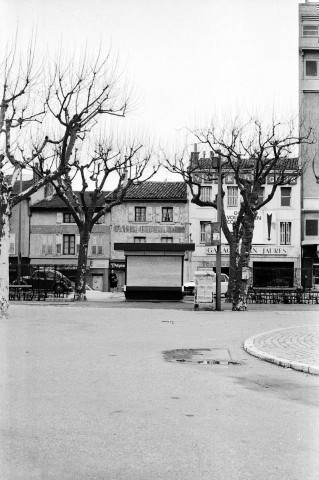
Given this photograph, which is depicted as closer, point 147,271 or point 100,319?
point 100,319

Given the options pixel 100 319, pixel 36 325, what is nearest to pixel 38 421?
pixel 36 325

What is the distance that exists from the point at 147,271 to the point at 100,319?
42.6 feet

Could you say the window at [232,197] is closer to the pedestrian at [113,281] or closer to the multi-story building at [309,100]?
→ the multi-story building at [309,100]

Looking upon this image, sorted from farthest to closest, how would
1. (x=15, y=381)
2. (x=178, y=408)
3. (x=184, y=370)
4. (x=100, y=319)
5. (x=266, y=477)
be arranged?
(x=100, y=319)
(x=184, y=370)
(x=15, y=381)
(x=178, y=408)
(x=266, y=477)

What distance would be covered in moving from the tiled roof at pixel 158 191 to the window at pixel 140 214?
97cm

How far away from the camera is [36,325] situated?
1700 centimetres

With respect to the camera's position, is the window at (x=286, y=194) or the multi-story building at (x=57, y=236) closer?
the window at (x=286, y=194)

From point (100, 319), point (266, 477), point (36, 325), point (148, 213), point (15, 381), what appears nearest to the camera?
point (266, 477)

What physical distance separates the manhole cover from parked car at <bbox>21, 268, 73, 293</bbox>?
70.2ft

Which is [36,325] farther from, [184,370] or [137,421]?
[137,421]

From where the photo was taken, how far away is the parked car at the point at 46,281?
109 ft

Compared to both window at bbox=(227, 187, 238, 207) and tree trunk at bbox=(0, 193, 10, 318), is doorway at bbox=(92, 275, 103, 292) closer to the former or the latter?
window at bbox=(227, 187, 238, 207)

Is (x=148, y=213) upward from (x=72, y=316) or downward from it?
upward

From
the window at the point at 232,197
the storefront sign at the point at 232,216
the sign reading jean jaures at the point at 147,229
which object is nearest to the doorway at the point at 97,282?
the sign reading jean jaures at the point at 147,229
